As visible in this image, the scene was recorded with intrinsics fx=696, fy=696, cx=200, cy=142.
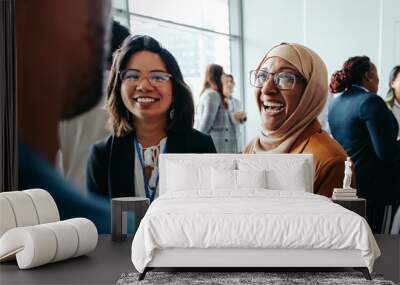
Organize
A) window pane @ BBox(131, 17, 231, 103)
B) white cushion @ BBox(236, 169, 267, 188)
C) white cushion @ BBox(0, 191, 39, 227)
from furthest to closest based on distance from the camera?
window pane @ BBox(131, 17, 231, 103) < white cushion @ BBox(236, 169, 267, 188) < white cushion @ BBox(0, 191, 39, 227)

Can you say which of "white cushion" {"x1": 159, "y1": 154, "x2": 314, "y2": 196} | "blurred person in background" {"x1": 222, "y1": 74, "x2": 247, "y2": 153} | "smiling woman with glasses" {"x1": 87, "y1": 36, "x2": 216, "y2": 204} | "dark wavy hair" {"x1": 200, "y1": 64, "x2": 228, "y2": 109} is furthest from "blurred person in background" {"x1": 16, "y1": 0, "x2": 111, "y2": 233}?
"blurred person in background" {"x1": 222, "y1": 74, "x2": 247, "y2": 153}

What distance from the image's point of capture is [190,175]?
746 centimetres

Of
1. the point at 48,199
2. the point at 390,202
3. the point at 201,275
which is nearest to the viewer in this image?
the point at 201,275

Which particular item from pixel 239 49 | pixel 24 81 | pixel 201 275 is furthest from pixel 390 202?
pixel 24 81

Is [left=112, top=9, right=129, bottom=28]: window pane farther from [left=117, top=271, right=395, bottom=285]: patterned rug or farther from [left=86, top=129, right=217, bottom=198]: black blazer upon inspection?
[left=117, top=271, right=395, bottom=285]: patterned rug

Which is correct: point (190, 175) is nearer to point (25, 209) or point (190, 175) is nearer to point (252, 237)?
point (25, 209)

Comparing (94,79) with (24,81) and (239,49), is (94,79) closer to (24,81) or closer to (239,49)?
(24,81)

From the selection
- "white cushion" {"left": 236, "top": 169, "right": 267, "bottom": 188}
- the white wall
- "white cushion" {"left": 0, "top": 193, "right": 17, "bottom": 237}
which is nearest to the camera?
"white cushion" {"left": 0, "top": 193, "right": 17, "bottom": 237}

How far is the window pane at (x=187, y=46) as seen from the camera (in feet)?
26.6

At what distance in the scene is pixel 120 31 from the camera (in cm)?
816

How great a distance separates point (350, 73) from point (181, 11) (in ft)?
6.85

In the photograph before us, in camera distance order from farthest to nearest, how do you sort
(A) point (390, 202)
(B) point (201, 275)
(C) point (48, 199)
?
1. (A) point (390, 202)
2. (C) point (48, 199)
3. (B) point (201, 275)

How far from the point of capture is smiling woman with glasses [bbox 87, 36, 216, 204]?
8.14 m

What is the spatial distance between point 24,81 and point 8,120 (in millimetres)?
519
